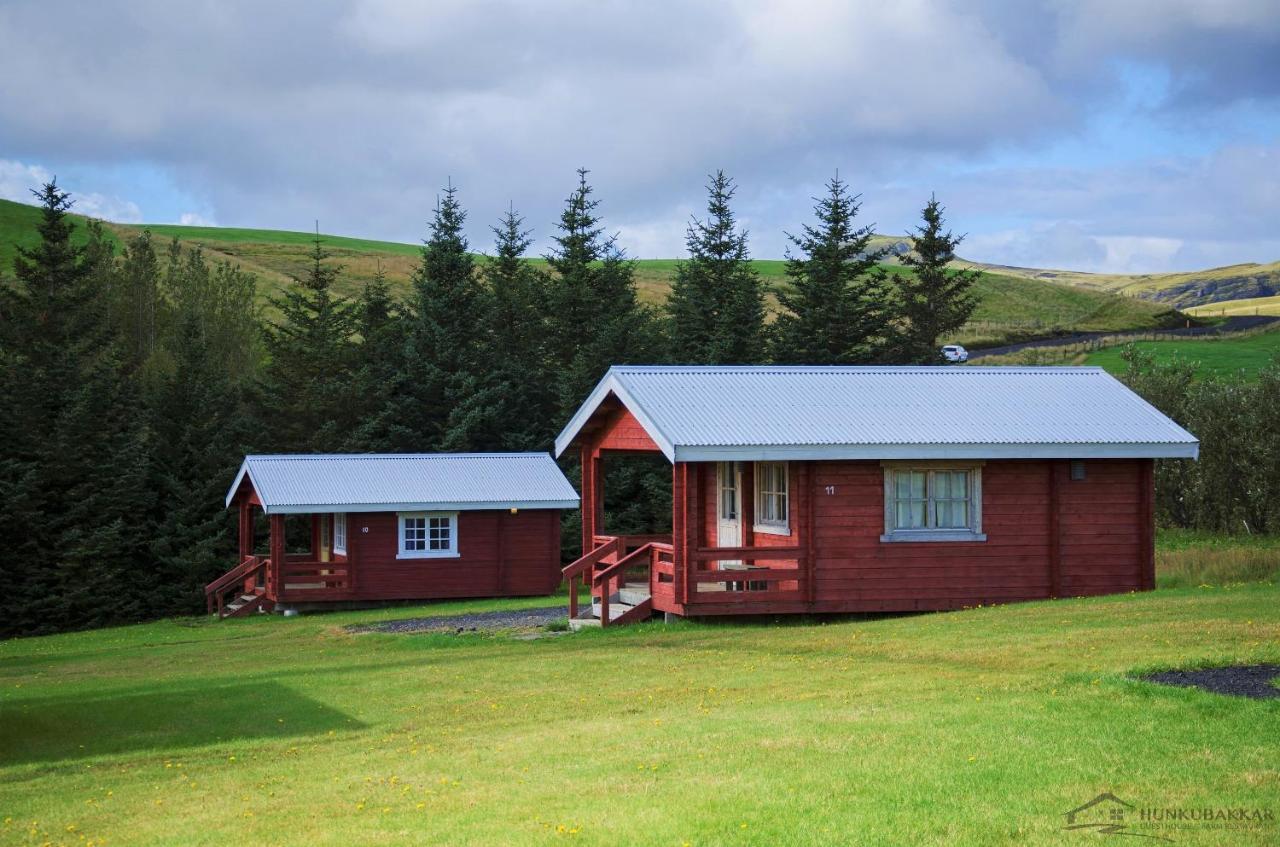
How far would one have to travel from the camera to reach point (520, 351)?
49.8 m

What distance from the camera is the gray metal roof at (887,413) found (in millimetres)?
21828

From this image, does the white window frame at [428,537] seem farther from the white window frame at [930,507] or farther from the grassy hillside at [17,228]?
the grassy hillside at [17,228]

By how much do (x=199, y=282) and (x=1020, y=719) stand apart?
167 feet

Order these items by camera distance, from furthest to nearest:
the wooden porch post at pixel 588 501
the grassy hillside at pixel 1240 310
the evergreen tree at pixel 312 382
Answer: the grassy hillside at pixel 1240 310
the evergreen tree at pixel 312 382
the wooden porch post at pixel 588 501

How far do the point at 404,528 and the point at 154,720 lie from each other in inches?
685

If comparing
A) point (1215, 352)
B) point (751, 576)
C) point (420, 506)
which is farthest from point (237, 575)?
point (1215, 352)

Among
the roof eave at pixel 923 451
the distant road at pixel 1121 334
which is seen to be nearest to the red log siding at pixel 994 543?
the roof eave at pixel 923 451

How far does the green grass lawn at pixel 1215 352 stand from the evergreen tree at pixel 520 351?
26.0m

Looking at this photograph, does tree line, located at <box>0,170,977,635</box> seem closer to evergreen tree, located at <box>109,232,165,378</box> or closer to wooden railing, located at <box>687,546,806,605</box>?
evergreen tree, located at <box>109,232,165,378</box>

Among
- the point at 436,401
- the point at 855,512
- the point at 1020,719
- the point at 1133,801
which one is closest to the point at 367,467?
the point at 436,401

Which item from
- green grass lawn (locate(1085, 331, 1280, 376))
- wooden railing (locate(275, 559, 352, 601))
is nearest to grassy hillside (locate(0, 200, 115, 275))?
wooden railing (locate(275, 559, 352, 601))

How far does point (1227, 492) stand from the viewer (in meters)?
36.9

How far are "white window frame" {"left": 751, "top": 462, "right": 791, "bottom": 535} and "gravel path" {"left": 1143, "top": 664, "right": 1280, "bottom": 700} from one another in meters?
9.97

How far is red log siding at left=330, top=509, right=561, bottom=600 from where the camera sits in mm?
32812
